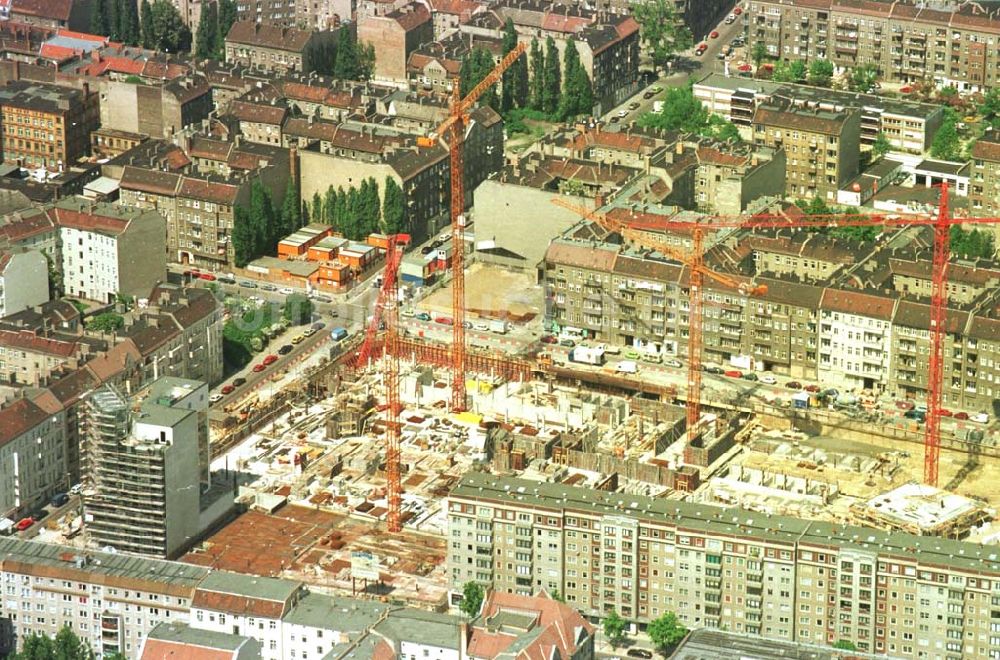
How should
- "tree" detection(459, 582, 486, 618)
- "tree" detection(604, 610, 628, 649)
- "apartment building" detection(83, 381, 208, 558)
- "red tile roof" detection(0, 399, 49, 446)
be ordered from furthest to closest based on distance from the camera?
"red tile roof" detection(0, 399, 49, 446)
"apartment building" detection(83, 381, 208, 558)
"tree" detection(459, 582, 486, 618)
"tree" detection(604, 610, 628, 649)

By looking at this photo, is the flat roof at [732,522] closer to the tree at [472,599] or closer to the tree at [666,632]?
the tree at [472,599]

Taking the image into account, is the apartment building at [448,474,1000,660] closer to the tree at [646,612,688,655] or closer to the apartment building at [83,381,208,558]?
the tree at [646,612,688,655]

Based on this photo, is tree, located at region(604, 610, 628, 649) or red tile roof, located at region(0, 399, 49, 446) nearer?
tree, located at region(604, 610, 628, 649)

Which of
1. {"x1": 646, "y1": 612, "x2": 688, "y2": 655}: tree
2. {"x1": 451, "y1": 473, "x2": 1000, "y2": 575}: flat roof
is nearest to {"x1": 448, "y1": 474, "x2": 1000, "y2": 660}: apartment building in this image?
{"x1": 451, "y1": 473, "x2": 1000, "y2": 575}: flat roof

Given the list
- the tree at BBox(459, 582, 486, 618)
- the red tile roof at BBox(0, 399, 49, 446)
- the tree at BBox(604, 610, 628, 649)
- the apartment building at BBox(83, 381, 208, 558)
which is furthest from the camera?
the red tile roof at BBox(0, 399, 49, 446)

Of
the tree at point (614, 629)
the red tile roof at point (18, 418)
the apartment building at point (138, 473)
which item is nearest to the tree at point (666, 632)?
the tree at point (614, 629)

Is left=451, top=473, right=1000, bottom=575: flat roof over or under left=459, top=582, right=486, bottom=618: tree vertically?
over

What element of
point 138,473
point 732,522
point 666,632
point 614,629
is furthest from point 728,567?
point 138,473
